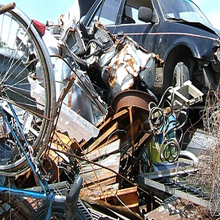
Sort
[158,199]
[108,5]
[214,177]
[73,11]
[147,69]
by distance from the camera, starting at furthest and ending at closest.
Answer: [73,11] → [108,5] → [147,69] → [158,199] → [214,177]

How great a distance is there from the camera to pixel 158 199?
175 inches

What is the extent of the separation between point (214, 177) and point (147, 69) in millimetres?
1969

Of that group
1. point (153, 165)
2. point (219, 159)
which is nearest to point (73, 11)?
point (153, 165)

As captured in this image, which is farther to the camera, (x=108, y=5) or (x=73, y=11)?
(x=73, y=11)

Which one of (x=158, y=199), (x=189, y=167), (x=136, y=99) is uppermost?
(x=136, y=99)

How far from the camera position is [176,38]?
18.0ft

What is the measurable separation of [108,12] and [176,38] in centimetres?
209

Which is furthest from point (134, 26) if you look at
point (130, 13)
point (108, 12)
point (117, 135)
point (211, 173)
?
point (211, 173)

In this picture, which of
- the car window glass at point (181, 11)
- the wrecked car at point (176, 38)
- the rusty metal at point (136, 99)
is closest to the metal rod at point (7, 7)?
the rusty metal at point (136, 99)

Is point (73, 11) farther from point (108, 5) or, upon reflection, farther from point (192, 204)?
point (192, 204)

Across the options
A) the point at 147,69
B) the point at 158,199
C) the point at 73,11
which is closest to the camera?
the point at 158,199

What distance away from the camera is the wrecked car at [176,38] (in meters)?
5.12

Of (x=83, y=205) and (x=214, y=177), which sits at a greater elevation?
(x=214, y=177)

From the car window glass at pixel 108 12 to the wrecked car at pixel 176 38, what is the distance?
0.60ft
